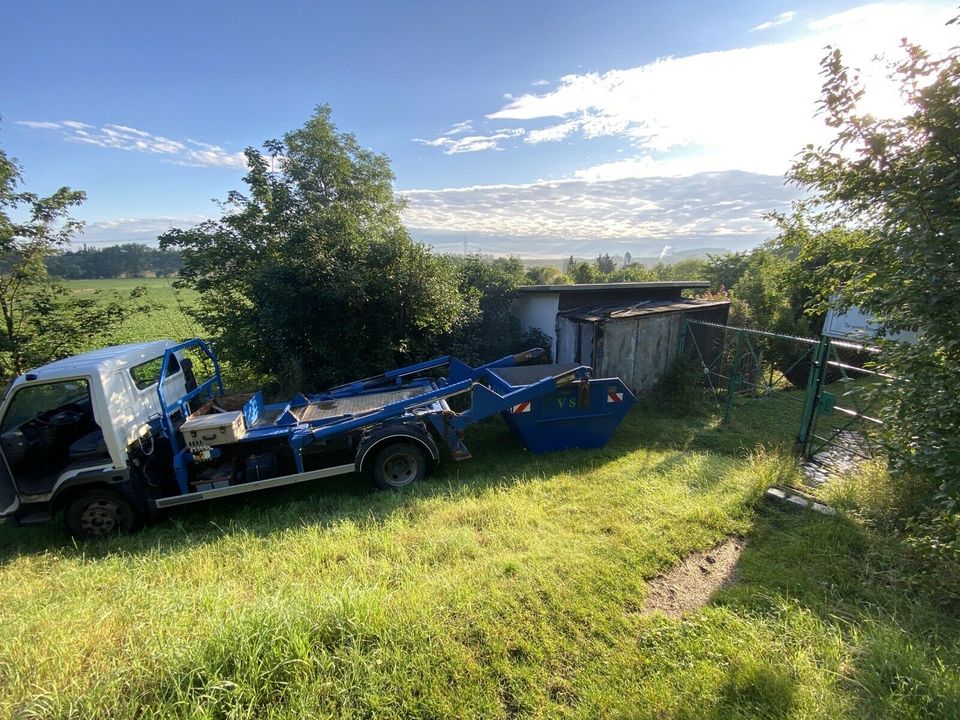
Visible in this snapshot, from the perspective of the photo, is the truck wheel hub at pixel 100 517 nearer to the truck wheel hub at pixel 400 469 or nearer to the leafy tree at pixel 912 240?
the truck wheel hub at pixel 400 469

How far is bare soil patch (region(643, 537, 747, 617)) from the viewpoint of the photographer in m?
3.11

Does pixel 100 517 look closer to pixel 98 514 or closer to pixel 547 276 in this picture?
pixel 98 514

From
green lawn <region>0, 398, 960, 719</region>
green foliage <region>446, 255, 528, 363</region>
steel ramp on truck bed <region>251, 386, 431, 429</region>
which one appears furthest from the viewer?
green foliage <region>446, 255, 528, 363</region>

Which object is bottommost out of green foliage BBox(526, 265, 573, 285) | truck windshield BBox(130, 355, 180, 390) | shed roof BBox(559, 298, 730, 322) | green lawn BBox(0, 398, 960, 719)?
green lawn BBox(0, 398, 960, 719)

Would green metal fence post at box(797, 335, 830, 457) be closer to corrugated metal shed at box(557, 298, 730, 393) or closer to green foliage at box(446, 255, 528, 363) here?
corrugated metal shed at box(557, 298, 730, 393)

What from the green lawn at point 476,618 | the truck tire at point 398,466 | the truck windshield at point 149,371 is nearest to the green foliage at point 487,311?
the truck tire at point 398,466

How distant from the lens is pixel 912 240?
2.62m

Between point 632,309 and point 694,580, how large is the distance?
→ 7.58 metres

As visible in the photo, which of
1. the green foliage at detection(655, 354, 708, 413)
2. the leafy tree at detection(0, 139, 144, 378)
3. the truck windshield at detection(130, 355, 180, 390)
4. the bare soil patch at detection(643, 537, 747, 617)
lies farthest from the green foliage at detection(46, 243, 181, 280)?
the bare soil patch at detection(643, 537, 747, 617)

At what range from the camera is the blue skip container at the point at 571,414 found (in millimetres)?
6414

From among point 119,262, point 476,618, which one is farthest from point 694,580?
point 119,262

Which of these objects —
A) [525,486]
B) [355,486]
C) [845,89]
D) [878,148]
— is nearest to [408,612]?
[525,486]

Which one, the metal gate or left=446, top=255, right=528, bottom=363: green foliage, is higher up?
left=446, top=255, right=528, bottom=363: green foliage

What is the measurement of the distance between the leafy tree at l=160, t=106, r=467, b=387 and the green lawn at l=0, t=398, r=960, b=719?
13.6ft
